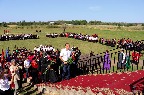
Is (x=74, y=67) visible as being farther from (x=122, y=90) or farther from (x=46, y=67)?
(x=122, y=90)

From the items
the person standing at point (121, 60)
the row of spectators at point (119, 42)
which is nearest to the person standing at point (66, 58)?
the person standing at point (121, 60)

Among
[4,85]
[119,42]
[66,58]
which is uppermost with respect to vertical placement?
[66,58]

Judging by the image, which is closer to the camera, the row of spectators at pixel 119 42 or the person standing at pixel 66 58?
the person standing at pixel 66 58

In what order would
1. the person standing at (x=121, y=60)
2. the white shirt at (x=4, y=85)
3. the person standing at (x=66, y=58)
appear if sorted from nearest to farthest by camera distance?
the white shirt at (x=4, y=85) < the person standing at (x=66, y=58) < the person standing at (x=121, y=60)

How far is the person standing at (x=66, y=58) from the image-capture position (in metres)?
13.8

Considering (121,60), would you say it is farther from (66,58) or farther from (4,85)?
(4,85)

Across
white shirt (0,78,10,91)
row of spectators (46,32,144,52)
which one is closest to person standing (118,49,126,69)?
white shirt (0,78,10,91)

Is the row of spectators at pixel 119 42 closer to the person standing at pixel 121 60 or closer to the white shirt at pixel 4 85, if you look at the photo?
the person standing at pixel 121 60

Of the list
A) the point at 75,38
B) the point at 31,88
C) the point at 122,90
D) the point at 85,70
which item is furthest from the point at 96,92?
the point at 75,38

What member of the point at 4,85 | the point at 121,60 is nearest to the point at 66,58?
the point at 4,85

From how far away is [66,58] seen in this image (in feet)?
45.5

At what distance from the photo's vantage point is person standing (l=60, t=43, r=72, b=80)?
13.8 m

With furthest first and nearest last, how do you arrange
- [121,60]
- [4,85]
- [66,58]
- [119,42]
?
1. [119,42]
2. [121,60]
3. [66,58]
4. [4,85]

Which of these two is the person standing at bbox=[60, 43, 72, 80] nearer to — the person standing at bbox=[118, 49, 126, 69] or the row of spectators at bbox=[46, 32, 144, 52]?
the person standing at bbox=[118, 49, 126, 69]
